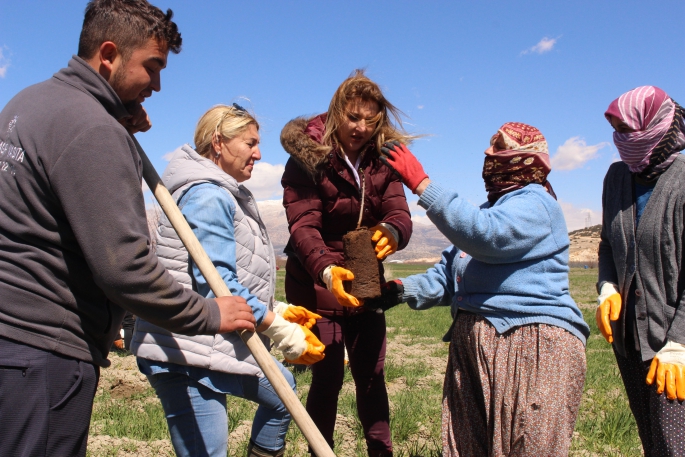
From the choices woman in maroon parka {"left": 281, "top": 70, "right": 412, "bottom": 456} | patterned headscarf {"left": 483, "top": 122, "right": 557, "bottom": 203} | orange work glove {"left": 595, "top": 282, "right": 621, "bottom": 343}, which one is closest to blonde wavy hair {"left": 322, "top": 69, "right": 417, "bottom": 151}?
woman in maroon parka {"left": 281, "top": 70, "right": 412, "bottom": 456}

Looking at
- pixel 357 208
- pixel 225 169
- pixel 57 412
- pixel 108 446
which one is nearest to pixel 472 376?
pixel 357 208

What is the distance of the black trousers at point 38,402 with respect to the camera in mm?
1655

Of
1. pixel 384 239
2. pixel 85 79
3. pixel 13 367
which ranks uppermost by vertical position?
pixel 85 79

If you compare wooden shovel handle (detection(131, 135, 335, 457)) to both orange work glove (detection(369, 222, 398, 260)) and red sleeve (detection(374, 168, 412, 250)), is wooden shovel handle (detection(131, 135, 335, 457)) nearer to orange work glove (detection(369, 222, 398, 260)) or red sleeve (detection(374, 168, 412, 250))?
orange work glove (detection(369, 222, 398, 260))

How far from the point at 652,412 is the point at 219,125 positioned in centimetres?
236

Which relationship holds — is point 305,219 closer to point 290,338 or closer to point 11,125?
point 290,338

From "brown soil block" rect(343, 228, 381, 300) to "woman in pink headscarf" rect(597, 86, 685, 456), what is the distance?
3.75 feet

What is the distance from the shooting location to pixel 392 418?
4289mm

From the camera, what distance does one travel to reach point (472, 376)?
2.70 metres

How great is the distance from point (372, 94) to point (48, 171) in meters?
1.88

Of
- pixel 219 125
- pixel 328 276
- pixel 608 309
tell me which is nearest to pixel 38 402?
pixel 219 125

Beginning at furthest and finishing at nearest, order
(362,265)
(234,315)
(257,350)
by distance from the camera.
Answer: (362,265) → (257,350) → (234,315)

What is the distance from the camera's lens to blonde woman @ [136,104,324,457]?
2.36 meters

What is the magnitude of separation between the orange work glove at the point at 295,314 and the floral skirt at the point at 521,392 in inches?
30.8
